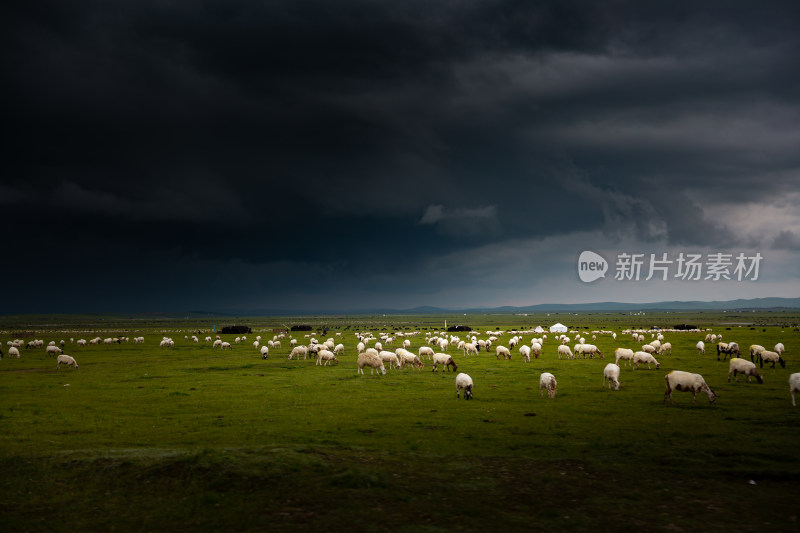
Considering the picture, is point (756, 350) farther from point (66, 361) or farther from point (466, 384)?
point (66, 361)

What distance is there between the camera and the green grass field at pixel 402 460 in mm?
12062

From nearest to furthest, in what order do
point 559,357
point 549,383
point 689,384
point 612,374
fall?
point 689,384 < point 549,383 < point 612,374 < point 559,357

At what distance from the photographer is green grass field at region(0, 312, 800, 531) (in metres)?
12.1

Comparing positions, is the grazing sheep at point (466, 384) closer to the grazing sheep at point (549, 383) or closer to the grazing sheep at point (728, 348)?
the grazing sheep at point (549, 383)

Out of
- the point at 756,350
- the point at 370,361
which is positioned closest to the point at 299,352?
the point at 370,361

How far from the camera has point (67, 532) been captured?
11.3 meters

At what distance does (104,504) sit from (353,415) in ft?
40.2

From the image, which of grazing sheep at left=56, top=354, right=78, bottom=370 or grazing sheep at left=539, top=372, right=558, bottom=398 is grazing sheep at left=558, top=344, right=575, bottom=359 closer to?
grazing sheep at left=539, top=372, right=558, bottom=398

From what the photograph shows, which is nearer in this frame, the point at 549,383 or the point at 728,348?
the point at 549,383

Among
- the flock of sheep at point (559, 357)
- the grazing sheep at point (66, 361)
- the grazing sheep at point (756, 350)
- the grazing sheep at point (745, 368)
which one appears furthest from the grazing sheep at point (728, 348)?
the grazing sheep at point (66, 361)

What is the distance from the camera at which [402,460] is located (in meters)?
16.4

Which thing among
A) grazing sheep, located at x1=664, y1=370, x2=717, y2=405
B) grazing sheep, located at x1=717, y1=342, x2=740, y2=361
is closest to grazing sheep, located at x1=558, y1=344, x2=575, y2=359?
grazing sheep, located at x1=717, y1=342, x2=740, y2=361

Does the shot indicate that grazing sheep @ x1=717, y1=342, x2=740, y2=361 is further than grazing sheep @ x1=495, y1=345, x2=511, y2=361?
No

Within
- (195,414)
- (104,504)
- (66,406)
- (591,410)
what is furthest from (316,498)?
(66,406)
